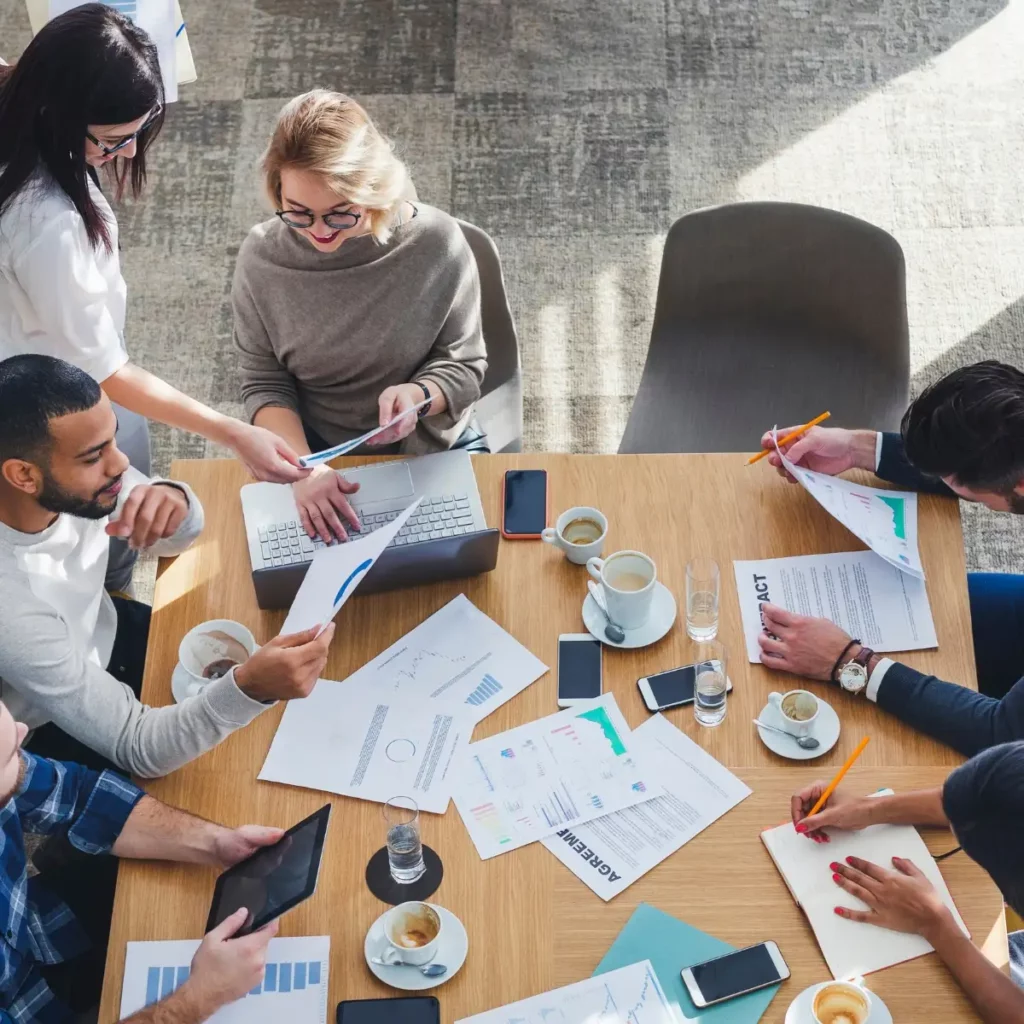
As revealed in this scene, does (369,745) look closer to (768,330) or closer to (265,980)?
(265,980)

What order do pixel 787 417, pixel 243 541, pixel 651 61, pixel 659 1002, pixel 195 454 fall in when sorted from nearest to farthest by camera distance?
pixel 659 1002 < pixel 243 541 < pixel 787 417 < pixel 195 454 < pixel 651 61

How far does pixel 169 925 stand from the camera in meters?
1.71

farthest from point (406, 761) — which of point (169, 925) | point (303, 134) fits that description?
point (303, 134)

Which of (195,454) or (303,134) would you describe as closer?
(303,134)

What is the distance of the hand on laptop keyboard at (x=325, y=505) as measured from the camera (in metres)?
2.12

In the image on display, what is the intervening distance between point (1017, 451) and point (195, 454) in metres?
2.20

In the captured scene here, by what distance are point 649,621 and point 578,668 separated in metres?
0.14

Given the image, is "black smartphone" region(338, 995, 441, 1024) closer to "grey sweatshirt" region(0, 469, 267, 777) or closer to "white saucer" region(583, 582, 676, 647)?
"grey sweatshirt" region(0, 469, 267, 777)

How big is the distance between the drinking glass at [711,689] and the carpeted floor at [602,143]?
1.53 m

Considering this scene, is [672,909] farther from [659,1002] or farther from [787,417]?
[787,417]

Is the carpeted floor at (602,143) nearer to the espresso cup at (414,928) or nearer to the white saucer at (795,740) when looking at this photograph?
the white saucer at (795,740)

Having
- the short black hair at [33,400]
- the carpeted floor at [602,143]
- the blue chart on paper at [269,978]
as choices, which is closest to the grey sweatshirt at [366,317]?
the short black hair at [33,400]

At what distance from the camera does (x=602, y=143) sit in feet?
12.8

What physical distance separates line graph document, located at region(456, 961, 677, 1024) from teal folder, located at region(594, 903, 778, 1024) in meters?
0.02
